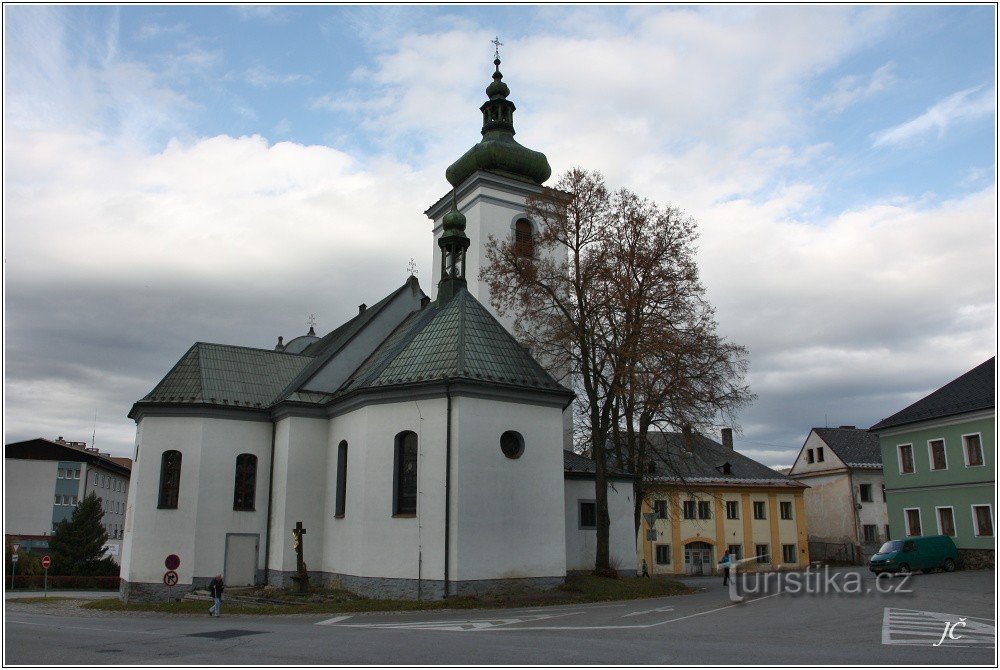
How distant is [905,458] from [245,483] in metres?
26.8

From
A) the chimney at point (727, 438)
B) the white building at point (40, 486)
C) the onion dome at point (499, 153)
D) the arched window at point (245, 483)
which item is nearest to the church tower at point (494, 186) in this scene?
the onion dome at point (499, 153)

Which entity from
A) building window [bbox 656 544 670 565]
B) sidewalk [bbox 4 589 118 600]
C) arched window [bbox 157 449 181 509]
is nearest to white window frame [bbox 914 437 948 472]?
building window [bbox 656 544 670 565]

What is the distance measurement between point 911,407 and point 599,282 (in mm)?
17654

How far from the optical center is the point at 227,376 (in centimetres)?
2692

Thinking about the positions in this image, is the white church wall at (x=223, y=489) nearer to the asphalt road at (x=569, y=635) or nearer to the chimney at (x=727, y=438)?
the asphalt road at (x=569, y=635)

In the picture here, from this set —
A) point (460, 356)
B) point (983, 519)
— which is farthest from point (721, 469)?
point (460, 356)

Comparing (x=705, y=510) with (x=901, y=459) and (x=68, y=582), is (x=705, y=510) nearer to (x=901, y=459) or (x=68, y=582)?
(x=901, y=459)

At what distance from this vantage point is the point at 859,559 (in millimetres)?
A: 45188

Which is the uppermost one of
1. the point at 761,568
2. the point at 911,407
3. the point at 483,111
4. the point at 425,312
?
the point at 483,111

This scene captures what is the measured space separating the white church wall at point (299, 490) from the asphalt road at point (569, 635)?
4.63 metres

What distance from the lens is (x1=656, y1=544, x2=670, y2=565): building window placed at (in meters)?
41.8

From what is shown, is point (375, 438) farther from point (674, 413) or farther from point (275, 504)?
point (674, 413)

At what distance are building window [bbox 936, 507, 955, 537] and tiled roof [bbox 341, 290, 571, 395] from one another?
19054 mm

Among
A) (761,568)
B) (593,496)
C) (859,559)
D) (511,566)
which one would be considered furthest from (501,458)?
(859,559)
